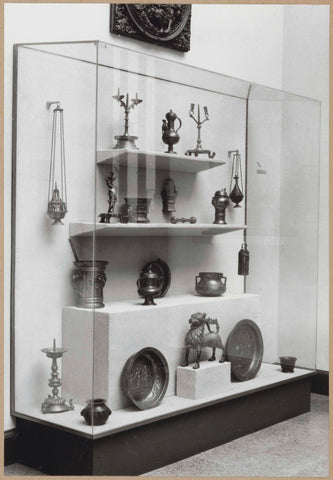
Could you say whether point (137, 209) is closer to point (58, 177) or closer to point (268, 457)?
point (58, 177)

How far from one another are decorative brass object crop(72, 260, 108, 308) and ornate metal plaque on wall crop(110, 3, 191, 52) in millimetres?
1443

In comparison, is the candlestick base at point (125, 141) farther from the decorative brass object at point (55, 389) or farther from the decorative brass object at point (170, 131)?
the decorative brass object at point (55, 389)

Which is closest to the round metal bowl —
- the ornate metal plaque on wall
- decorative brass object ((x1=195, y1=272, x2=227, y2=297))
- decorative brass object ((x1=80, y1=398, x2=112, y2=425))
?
decorative brass object ((x1=80, y1=398, x2=112, y2=425))

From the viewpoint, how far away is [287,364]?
4746 mm

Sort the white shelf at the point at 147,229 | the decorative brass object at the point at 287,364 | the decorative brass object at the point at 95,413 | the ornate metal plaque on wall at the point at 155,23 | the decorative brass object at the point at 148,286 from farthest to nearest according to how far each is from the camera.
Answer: the decorative brass object at the point at 287,364 < the ornate metal plaque on wall at the point at 155,23 < the decorative brass object at the point at 148,286 < the white shelf at the point at 147,229 < the decorative brass object at the point at 95,413

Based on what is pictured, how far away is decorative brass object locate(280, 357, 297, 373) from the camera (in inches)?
186

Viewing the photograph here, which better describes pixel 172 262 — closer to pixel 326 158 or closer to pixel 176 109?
pixel 176 109

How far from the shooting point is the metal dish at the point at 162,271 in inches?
154

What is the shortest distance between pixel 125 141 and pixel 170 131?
1.55 feet

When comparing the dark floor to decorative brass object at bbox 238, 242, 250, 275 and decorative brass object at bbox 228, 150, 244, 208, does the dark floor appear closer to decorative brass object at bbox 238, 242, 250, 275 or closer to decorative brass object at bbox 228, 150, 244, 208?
decorative brass object at bbox 238, 242, 250, 275

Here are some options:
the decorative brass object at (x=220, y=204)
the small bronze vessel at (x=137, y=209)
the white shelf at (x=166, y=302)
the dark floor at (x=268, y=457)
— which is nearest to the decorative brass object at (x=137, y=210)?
the small bronze vessel at (x=137, y=209)

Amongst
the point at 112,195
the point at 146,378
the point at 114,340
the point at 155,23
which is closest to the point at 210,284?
the point at 146,378

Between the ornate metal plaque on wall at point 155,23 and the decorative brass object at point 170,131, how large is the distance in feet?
1.99

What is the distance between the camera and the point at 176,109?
3.99 m
